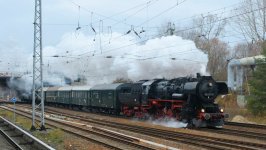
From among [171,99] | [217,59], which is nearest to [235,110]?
[171,99]

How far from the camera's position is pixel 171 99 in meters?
25.8

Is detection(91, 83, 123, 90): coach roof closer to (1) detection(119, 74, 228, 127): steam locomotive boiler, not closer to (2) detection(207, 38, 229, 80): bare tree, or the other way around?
(1) detection(119, 74, 228, 127): steam locomotive boiler

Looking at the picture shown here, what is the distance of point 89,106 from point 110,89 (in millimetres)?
8124

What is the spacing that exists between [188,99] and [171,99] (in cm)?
191

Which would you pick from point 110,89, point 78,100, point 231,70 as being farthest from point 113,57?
point 231,70

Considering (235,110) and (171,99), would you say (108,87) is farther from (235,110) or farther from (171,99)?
(171,99)

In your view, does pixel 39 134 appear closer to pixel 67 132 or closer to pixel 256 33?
pixel 67 132

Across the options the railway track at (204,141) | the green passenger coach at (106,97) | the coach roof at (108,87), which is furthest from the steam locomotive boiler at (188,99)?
the coach roof at (108,87)

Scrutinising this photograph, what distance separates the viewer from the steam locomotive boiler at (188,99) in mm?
23891

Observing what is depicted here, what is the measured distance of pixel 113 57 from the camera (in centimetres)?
4303

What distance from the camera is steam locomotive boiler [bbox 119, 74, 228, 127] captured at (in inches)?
941

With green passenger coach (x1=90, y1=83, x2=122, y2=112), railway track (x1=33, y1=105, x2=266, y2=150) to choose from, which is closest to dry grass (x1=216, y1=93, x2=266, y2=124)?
green passenger coach (x1=90, y1=83, x2=122, y2=112)

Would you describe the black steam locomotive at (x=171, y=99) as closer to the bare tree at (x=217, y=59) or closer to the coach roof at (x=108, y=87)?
the coach roof at (x=108, y=87)

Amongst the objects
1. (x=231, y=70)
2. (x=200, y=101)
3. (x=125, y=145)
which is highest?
(x=231, y=70)
